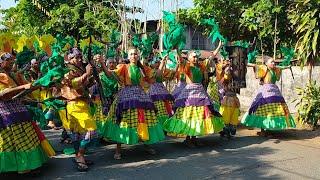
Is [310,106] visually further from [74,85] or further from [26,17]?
[26,17]

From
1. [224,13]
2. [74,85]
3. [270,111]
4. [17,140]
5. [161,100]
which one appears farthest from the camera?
[224,13]

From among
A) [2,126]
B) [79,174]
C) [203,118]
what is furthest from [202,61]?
[2,126]

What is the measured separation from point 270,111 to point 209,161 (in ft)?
7.56

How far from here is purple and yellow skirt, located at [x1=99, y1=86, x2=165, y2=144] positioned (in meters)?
6.41

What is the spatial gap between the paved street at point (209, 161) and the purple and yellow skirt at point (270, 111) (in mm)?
309

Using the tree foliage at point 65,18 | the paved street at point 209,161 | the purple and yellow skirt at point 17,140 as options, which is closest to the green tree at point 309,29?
the paved street at point 209,161

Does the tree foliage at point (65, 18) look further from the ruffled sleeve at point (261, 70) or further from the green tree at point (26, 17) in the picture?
the ruffled sleeve at point (261, 70)

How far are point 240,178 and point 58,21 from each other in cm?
1742

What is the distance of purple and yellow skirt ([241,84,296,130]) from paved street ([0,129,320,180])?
31 cm

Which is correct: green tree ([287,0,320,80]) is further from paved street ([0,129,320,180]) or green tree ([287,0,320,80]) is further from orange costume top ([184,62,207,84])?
orange costume top ([184,62,207,84])


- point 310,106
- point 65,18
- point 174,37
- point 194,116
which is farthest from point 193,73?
point 65,18

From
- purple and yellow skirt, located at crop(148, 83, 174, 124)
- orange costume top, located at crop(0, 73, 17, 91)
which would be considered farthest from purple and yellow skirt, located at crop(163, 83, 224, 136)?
orange costume top, located at crop(0, 73, 17, 91)

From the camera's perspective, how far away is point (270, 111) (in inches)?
325

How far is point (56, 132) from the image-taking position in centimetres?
941
